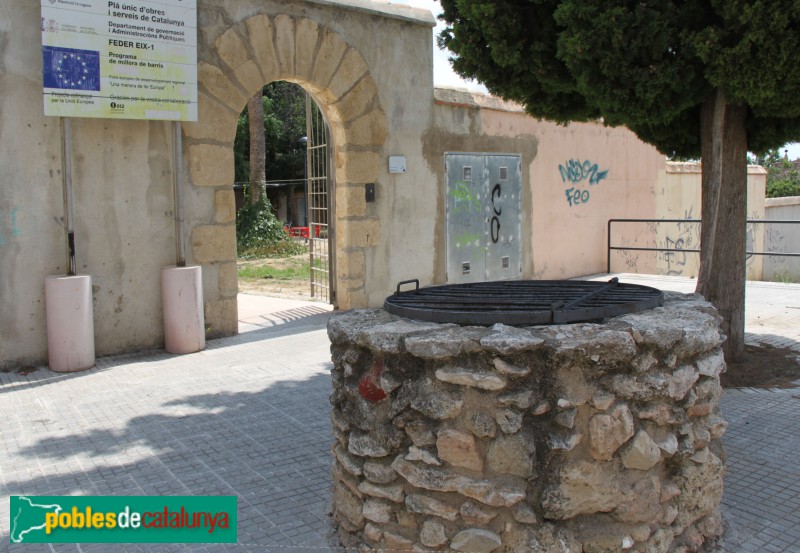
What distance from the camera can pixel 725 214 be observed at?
6.12m

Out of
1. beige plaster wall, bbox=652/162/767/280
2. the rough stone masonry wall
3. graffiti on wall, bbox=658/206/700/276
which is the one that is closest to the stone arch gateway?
the rough stone masonry wall

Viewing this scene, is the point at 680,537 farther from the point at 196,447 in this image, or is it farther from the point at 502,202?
the point at 502,202

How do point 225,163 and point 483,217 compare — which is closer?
point 225,163

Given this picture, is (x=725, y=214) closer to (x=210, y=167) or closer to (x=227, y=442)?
(x=227, y=442)

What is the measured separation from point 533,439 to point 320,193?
7330 mm

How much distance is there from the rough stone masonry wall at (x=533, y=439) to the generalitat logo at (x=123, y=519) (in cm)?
86

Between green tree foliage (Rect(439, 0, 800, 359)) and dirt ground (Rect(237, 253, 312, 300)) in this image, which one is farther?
dirt ground (Rect(237, 253, 312, 300))

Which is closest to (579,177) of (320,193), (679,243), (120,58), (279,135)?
(679,243)

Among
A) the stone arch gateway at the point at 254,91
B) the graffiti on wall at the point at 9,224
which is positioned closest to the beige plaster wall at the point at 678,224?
the stone arch gateway at the point at 254,91

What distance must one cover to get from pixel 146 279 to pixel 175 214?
71 cm

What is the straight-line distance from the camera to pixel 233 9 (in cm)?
757

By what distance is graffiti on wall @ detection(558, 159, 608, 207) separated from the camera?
1221 centimetres

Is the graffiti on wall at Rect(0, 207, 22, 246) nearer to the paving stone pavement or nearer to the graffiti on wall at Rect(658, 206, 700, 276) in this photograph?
the paving stone pavement

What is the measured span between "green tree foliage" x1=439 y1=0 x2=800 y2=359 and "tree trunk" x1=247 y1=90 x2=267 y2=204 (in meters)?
13.0
